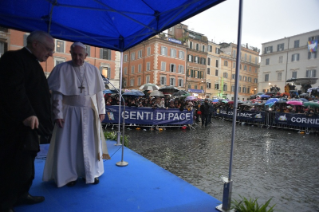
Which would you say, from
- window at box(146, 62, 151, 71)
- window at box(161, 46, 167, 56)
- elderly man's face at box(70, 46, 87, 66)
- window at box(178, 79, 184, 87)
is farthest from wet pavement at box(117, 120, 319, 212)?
window at box(178, 79, 184, 87)

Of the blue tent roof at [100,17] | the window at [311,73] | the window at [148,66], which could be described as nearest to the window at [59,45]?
the window at [148,66]

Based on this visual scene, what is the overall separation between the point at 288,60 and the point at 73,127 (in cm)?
5163

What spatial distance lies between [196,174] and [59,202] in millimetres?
2910

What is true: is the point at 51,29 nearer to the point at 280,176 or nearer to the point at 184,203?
the point at 184,203

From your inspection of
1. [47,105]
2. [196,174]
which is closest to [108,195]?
[47,105]

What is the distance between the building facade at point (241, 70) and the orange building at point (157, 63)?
14.3m

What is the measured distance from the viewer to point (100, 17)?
3.99m

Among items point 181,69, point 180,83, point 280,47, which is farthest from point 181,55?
point 280,47

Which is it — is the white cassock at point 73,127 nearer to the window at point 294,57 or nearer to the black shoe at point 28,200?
the black shoe at point 28,200

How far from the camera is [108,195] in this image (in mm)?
2508

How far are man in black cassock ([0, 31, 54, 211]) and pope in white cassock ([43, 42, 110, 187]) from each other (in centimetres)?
56

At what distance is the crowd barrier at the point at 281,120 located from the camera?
490 inches

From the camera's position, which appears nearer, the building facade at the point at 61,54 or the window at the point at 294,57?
the building facade at the point at 61,54

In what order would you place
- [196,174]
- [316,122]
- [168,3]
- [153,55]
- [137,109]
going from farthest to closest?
1. [153,55]
2. [316,122]
3. [137,109]
4. [196,174]
5. [168,3]
